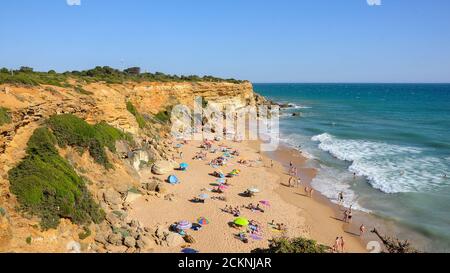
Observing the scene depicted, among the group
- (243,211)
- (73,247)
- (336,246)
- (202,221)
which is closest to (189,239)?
(202,221)

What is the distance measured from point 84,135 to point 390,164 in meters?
26.2

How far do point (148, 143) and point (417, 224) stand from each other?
20.3 meters

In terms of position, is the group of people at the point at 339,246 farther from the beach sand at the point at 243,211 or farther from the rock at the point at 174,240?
the rock at the point at 174,240

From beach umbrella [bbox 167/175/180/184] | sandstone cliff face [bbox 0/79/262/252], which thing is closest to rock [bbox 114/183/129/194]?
sandstone cliff face [bbox 0/79/262/252]

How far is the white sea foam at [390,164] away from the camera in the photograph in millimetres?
27641

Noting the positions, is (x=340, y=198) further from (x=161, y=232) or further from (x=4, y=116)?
(x=4, y=116)

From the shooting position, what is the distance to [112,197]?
19.7m

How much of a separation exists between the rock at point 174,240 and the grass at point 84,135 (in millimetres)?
6826

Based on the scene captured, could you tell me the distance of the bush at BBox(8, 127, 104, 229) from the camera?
14445mm

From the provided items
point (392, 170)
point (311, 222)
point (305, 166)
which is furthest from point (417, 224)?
point (305, 166)
